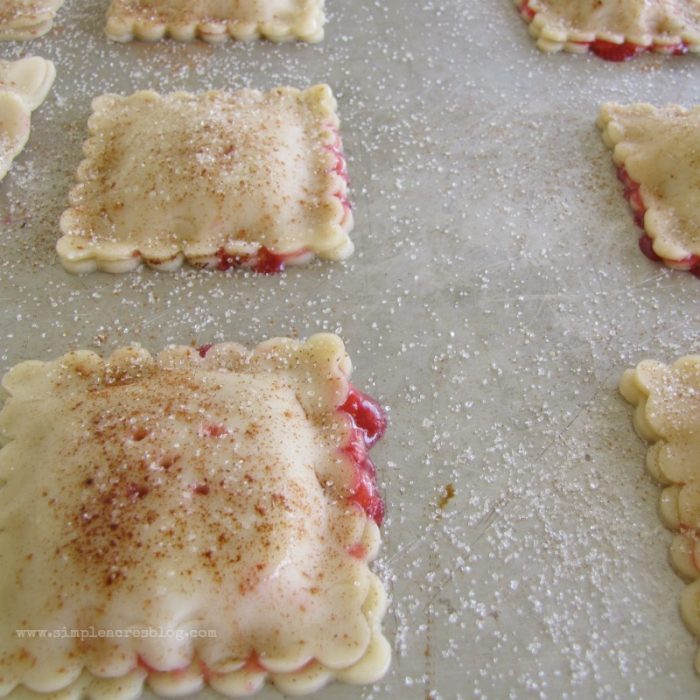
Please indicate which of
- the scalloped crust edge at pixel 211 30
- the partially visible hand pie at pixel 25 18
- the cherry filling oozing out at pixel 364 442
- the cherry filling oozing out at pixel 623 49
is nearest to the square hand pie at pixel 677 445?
the cherry filling oozing out at pixel 364 442

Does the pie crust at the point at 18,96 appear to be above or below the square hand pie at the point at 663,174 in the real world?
below

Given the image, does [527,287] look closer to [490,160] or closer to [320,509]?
[490,160]

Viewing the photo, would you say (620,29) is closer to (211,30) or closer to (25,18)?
(211,30)

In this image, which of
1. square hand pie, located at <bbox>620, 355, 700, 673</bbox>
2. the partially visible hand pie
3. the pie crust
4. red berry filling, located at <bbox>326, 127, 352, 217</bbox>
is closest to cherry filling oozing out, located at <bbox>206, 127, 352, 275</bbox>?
red berry filling, located at <bbox>326, 127, 352, 217</bbox>

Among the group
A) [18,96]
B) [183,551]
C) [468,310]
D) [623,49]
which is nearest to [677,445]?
[468,310]

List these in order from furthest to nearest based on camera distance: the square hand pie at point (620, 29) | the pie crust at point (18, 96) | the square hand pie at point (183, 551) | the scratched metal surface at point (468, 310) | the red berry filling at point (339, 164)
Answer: the square hand pie at point (620, 29) < the pie crust at point (18, 96) < the red berry filling at point (339, 164) < the scratched metal surface at point (468, 310) < the square hand pie at point (183, 551)

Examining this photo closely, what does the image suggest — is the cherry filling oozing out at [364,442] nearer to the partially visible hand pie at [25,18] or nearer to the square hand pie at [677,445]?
the square hand pie at [677,445]

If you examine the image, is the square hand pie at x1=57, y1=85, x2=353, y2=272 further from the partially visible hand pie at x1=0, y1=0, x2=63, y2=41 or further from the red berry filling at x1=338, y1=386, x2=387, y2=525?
the partially visible hand pie at x1=0, y1=0, x2=63, y2=41
